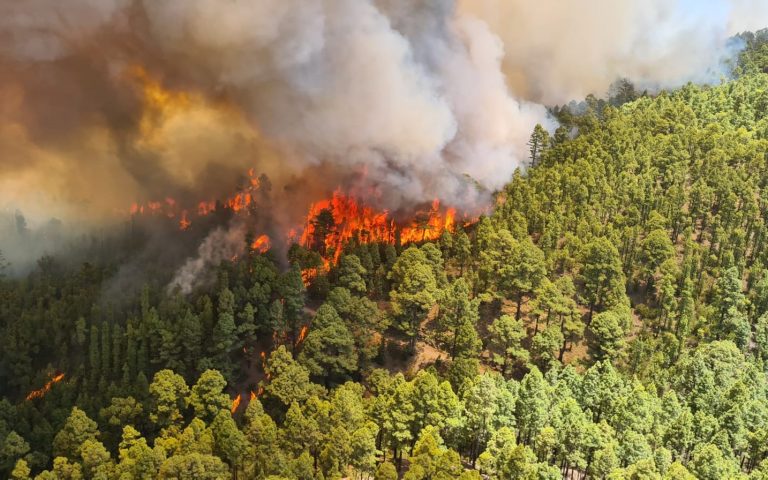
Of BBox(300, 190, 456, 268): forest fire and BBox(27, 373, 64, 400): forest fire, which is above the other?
BBox(300, 190, 456, 268): forest fire

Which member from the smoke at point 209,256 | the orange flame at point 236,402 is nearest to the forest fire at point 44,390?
the smoke at point 209,256

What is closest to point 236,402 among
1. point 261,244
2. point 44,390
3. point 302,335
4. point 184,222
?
point 302,335

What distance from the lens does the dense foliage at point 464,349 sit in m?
59.4

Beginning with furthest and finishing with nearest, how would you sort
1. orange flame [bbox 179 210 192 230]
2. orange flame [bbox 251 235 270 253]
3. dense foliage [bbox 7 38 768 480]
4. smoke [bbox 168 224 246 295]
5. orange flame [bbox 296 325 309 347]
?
orange flame [bbox 179 210 192 230] → orange flame [bbox 251 235 270 253] → smoke [bbox 168 224 246 295] → orange flame [bbox 296 325 309 347] → dense foliage [bbox 7 38 768 480]

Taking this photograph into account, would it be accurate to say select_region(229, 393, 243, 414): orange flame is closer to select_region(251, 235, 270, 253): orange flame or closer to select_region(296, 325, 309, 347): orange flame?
select_region(296, 325, 309, 347): orange flame

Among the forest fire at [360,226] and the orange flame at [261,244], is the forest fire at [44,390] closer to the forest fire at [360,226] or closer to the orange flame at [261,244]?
the orange flame at [261,244]

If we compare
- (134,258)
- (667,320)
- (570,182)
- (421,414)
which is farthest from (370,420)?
(134,258)

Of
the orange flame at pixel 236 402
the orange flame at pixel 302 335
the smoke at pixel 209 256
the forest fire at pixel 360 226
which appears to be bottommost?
the orange flame at pixel 236 402

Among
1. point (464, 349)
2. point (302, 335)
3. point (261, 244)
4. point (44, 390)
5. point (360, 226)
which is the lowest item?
point (44, 390)

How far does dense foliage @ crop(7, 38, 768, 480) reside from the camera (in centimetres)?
5938

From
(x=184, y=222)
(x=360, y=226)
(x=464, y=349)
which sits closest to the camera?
(x=464, y=349)

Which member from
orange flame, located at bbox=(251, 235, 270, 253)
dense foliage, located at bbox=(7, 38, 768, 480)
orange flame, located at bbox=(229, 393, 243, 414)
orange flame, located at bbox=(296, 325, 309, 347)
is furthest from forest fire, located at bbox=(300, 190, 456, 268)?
orange flame, located at bbox=(229, 393, 243, 414)

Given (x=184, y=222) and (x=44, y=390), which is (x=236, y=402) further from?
(x=184, y=222)

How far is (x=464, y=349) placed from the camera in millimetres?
74312
